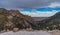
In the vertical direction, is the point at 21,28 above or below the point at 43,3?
below

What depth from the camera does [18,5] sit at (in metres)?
2.04

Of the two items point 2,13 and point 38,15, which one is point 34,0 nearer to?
point 38,15

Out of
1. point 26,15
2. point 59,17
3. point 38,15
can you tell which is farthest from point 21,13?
point 59,17

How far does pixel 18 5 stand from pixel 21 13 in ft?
0.32

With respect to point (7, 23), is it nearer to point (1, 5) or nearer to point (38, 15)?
point (1, 5)

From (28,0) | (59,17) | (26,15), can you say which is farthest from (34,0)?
(59,17)

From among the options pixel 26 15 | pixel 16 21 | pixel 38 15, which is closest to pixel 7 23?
pixel 16 21

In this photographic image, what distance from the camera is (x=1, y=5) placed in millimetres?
2068

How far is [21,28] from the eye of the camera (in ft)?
6.70

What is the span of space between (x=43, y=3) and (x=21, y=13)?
271 mm

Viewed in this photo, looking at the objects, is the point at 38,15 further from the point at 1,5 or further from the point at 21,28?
the point at 1,5

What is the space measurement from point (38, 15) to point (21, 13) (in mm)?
193

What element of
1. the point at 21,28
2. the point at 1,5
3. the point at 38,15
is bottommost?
→ the point at 21,28

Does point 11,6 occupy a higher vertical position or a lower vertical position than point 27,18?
higher
